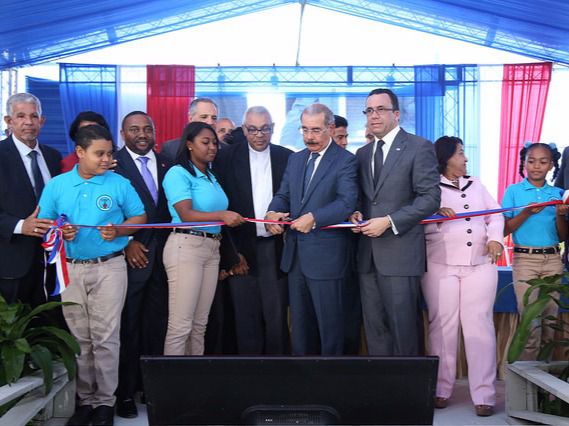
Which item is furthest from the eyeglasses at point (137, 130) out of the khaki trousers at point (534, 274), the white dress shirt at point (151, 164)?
the khaki trousers at point (534, 274)

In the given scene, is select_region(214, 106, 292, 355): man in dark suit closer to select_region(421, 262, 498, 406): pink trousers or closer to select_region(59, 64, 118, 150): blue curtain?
select_region(421, 262, 498, 406): pink trousers

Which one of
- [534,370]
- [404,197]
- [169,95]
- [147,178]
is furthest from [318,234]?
[169,95]

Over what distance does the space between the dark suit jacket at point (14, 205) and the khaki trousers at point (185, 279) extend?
0.78 m

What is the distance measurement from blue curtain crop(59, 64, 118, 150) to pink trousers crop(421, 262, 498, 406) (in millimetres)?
8177

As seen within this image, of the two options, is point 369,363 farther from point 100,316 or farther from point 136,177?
point 136,177

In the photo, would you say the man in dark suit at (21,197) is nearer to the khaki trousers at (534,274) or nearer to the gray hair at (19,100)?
the gray hair at (19,100)

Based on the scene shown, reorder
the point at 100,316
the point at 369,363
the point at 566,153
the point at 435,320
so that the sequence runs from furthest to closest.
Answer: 1. the point at 566,153
2. the point at 435,320
3. the point at 100,316
4. the point at 369,363

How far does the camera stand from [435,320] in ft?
13.9

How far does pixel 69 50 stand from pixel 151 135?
303 inches

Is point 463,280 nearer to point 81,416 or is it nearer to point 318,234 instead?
point 318,234

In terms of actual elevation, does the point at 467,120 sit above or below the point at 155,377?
above

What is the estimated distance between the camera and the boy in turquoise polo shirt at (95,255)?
12.3 ft

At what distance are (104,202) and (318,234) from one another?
115cm

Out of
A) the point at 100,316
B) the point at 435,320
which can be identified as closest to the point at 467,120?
the point at 435,320
